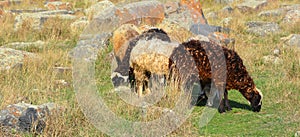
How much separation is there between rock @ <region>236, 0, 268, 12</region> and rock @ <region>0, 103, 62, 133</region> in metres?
14.6

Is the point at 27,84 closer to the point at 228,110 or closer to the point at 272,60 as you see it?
→ the point at 228,110

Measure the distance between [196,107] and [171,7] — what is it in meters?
7.81

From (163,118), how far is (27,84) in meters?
2.81

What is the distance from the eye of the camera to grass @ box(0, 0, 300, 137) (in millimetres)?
6252

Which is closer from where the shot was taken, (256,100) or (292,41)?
(256,100)

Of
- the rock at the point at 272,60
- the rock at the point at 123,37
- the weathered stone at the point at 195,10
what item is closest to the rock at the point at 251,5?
the weathered stone at the point at 195,10

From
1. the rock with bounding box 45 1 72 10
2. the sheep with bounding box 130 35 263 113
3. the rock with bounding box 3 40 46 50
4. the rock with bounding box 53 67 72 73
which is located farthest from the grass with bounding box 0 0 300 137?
the rock with bounding box 45 1 72 10

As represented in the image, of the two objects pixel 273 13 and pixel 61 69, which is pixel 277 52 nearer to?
pixel 61 69

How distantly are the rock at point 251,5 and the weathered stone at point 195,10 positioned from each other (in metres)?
5.21

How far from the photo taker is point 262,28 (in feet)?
47.3

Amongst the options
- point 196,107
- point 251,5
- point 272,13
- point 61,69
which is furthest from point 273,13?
point 196,107

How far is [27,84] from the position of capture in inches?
→ 314

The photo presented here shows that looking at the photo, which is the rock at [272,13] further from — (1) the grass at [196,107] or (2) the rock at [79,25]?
(2) the rock at [79,25]

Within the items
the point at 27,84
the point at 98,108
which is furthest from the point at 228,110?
the point at 27,84
